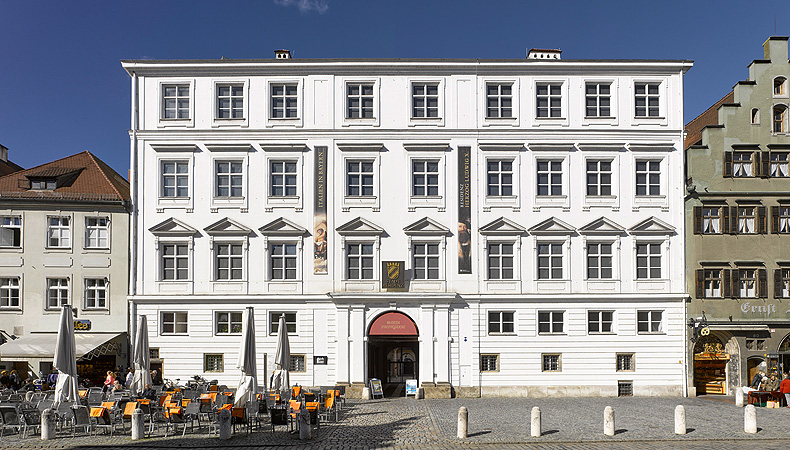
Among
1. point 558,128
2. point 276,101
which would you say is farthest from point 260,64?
point 558,128

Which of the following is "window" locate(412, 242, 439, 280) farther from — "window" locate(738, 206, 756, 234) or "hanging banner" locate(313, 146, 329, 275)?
"window" locate(738, 206, 756, 234)

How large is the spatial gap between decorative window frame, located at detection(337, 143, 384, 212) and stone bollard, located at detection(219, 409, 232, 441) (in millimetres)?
14904

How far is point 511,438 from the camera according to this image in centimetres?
2039

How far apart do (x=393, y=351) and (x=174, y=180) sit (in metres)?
14.1

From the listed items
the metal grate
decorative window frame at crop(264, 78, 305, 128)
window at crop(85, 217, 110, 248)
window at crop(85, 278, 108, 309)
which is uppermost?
decorative window frame at crop(264, 78, 305, 128)

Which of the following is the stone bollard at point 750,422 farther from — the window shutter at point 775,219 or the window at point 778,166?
the window at point 778,166

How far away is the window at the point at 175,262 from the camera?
110 ft

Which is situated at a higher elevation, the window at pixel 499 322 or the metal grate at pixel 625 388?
the window at pixel 499 322

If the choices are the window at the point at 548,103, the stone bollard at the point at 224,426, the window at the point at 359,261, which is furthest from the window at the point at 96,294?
the window at the point at 548,103

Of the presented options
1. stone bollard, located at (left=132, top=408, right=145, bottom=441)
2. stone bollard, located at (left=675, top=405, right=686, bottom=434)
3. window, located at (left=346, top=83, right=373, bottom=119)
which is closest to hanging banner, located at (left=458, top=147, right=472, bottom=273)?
window, located at (left=346, top=83, right=373, bottom=119)

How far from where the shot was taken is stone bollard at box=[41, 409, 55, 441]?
1991 cm

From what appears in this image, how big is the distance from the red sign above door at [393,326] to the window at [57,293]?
15576 mm

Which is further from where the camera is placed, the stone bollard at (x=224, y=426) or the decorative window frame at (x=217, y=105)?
the decorative window frame at (x=217, y=105)

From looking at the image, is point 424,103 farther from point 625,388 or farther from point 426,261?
point 625,388
